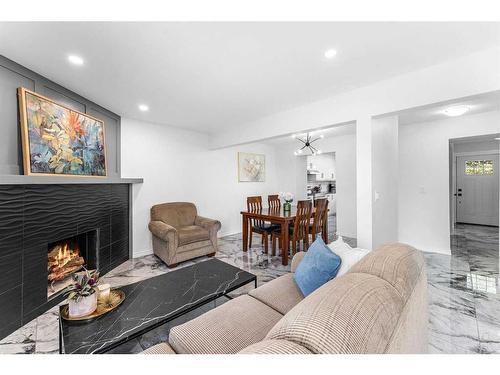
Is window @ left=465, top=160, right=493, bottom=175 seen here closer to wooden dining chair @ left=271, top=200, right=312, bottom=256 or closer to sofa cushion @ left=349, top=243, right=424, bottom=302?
wooden dining chair @ left=271, top=200, right=312, bottom=256

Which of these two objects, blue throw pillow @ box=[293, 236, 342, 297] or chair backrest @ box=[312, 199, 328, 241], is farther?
chair backrest @ box=[312, 199, 328, 241]

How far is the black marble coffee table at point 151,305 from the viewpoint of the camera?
122 centimetres

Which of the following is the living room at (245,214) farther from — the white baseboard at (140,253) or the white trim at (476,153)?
the white trim at (476,153)

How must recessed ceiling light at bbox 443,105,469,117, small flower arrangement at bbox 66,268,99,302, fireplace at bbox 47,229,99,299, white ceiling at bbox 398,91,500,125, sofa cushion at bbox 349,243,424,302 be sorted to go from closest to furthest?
sofa cushion at bbox 349,243,424,302 < small flower arrangement at bbox 66,268,99,302 < fireplace at bbox 47,229,99,299 < white ceiling at bbox 398,91,500,125 < recessed ceiling light at bbox 443,105,469,117

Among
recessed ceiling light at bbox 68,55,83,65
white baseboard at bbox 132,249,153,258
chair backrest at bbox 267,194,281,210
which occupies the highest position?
recessed ceiling light at bbox 68,55,83,65

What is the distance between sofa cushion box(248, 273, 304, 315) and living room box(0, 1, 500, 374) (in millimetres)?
12

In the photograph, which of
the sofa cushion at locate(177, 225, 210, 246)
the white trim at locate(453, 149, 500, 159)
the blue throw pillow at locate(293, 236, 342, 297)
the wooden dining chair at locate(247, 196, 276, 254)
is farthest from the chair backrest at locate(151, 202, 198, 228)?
the white trim at locate(453, 149, 500, 159)

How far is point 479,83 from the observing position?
5.73 feet

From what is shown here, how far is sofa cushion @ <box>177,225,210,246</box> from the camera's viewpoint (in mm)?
3242
